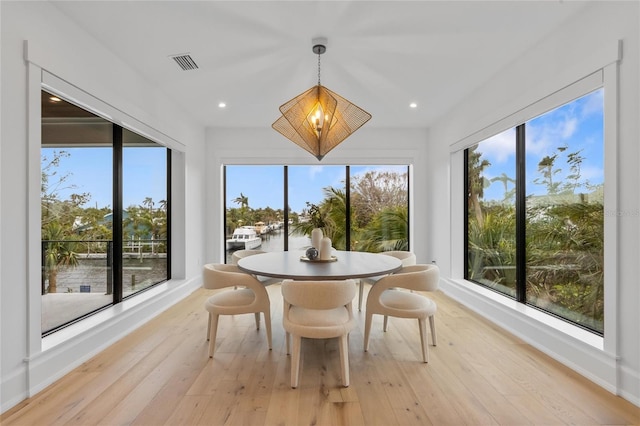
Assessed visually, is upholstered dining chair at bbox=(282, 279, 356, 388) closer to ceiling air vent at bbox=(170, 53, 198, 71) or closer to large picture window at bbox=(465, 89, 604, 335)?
large picture window at bbox=(465, 89, 604, 335)

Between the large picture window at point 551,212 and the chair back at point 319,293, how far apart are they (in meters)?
2.05

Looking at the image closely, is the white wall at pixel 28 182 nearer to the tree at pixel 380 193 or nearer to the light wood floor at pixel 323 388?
the light wood floor at pixel 323 388

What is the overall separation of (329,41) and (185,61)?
144 centimetres

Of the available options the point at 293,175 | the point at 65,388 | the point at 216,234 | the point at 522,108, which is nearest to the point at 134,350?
the point at 65,388

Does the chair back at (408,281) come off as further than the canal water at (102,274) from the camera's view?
No

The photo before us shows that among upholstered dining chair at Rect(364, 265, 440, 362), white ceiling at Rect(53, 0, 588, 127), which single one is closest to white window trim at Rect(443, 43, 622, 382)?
white ceiling at Rect(53, 0, 588, 127)

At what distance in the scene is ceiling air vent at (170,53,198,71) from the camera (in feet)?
9.24

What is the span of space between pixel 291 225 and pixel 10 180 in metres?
3.92

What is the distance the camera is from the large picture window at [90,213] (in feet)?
7.90

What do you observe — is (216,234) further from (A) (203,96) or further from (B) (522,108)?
(B) (522,108)

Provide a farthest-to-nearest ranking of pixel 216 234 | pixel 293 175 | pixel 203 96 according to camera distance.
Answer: pixel 293 175 → pixel 216 234 → pixel 203 96

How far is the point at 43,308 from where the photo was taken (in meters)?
2.34

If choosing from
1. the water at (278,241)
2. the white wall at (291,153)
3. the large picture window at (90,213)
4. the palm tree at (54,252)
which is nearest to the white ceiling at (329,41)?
the large picture window at (90,213)

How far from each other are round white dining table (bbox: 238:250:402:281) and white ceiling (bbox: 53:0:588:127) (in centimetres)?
195
